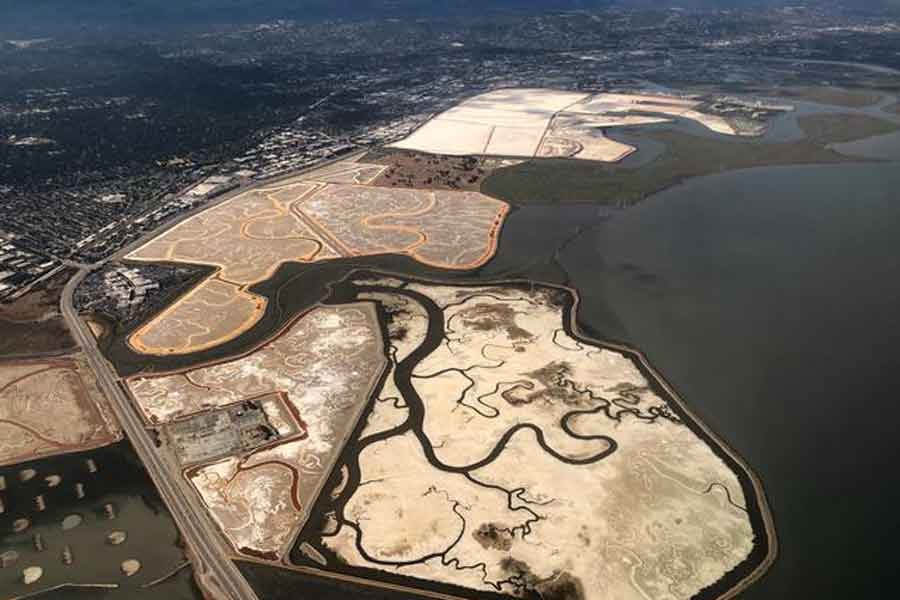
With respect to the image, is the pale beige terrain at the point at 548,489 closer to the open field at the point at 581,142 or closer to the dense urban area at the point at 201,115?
the dense urban area at the point at 201,115

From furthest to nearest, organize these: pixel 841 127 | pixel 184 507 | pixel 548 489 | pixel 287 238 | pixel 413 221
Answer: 1. pixel 841 127
2. pixel 413 221
3. pixel 287 238
4. pixel 548 489
5. pixel 184 507

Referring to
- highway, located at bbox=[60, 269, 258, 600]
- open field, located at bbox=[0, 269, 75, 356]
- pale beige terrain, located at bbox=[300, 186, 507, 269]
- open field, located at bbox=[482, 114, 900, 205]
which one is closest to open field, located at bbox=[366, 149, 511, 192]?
open field, located at bbox=[482, 114, 900, 205]

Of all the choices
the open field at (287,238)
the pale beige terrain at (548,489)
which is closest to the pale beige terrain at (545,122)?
the open field at (287,238)

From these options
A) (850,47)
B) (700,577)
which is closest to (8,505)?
(700,577)

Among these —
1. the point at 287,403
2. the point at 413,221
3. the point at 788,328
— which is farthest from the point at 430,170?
the point at 287,403

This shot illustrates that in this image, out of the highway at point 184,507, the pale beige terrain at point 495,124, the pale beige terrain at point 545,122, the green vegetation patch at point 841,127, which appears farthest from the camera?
the pale beige terrain at point 495,124

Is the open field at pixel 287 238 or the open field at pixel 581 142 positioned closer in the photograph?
the open field at pixel 287 238

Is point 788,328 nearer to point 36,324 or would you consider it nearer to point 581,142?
point 581,142
